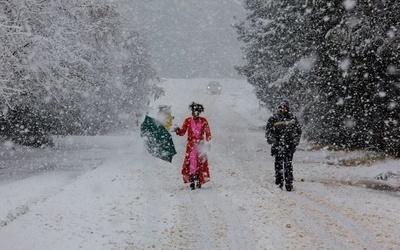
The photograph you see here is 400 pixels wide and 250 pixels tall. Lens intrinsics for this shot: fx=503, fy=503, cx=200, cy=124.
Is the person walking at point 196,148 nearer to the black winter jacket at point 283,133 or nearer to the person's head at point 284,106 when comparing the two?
the black winter jacket at point 283,133

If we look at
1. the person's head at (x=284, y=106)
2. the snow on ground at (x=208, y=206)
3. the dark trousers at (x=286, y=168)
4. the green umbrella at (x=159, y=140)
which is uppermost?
the person's head at (x=284, y=106)

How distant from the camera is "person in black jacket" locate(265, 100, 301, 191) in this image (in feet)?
38.0

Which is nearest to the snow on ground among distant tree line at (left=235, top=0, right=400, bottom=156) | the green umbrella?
the green umbrella

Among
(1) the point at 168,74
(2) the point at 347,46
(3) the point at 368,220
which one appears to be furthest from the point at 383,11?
(1) the point at 168,74

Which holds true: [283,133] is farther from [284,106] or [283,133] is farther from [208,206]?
[208,206]

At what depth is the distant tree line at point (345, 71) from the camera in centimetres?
1520

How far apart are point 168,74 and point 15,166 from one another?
88.2 metres

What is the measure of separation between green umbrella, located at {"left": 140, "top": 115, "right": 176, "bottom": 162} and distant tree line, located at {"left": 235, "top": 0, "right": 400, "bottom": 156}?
21.9 feet

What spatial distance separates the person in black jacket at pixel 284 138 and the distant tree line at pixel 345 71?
4.81m

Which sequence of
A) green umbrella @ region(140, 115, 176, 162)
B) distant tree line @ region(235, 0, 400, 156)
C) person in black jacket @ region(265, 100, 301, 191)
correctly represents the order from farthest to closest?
distant tree line @ region(235, 0, 400, 156)
green umbrella @ region(140, 115, 176, 162)
person in black jacket @ region(265, 100, 301, 191)

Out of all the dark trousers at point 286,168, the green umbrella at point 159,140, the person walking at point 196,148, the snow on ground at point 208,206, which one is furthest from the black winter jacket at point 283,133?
the green umbrella at point 159,140

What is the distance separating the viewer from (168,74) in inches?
4232

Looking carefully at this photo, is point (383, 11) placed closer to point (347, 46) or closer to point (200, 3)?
point (347, 46)

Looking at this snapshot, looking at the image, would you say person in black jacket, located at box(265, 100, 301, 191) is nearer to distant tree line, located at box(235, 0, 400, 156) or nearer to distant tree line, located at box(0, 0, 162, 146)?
distant tree line, located at box(235, 0, 400, 156)
